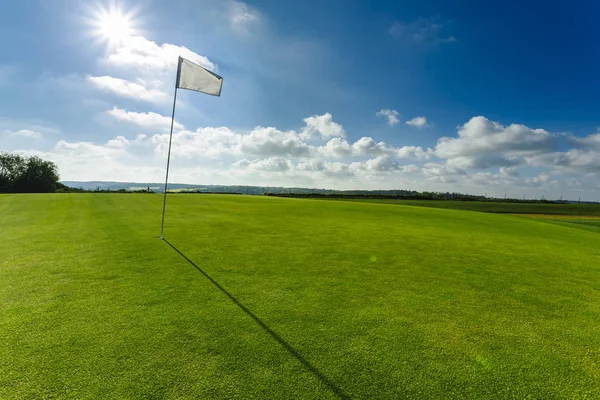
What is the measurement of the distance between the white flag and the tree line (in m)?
106

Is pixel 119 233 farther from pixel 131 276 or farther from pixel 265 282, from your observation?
pixel 265 282

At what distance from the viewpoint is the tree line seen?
3420 inches

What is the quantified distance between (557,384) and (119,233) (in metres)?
14.2

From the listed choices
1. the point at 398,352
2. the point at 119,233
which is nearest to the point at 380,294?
the point at 398,352

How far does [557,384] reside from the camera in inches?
132

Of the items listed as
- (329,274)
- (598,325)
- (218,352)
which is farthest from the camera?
(329,274)

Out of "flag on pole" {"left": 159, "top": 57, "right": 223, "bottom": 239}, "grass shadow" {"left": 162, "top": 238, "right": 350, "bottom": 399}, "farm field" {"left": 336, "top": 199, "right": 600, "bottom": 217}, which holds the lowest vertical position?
"grass shadow" {"left": 162, "top": 238, "right": 350, "bottom": 399}

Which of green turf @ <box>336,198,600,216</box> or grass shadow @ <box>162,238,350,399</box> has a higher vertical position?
green turf @ <box>336,198,600,216</box>

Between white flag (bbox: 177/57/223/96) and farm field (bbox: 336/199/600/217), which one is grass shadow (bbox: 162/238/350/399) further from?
farm field (bbox: 336/199/600/217)

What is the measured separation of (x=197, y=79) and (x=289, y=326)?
12.0m

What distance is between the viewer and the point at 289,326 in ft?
14.6

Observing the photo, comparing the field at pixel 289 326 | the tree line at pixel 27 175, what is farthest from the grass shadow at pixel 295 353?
the tree line at pixel 27 175

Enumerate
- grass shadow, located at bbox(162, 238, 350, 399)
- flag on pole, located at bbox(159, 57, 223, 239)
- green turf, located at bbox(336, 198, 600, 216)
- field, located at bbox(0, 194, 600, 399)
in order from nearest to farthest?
grass shadow, located at bbox(162, 238, 350, 399), field, located at bbox(0, 194, 600, 399), flag on pole, located at bbox(159, 57, 223, 239), green turf, located at bbox(336, 198, 600, 216)

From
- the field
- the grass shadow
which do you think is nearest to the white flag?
the field
